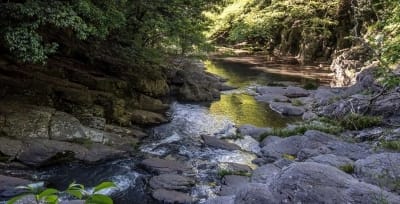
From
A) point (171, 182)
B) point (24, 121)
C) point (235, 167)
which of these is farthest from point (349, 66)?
point (24, 121)

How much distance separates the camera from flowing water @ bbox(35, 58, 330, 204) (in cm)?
1020

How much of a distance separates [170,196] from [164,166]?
6.45ft

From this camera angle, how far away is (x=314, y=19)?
33.3 metres

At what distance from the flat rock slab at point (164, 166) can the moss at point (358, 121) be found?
21.8ft

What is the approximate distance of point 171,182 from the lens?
10.2 meters

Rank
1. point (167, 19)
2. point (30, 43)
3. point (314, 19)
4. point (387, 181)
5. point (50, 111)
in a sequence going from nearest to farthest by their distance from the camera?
point (387, 181) → point (30, 43) → point (50, 111) → point (167, 19) → point (314, 19)

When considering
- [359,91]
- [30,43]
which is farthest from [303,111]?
[30,43]

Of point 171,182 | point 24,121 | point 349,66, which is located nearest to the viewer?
point 171,182

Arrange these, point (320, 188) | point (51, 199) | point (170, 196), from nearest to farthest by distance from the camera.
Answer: point (51, 199) < point (320, 188) < point (170, 196)

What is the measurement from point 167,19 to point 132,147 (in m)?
6.51

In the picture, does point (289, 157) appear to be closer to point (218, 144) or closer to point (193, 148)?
point (218, 144)

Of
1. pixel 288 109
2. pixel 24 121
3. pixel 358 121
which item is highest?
pixel 24 121

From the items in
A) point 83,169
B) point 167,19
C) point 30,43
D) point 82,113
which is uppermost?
point 167,19

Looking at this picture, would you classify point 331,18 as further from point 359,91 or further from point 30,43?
point 30,43
